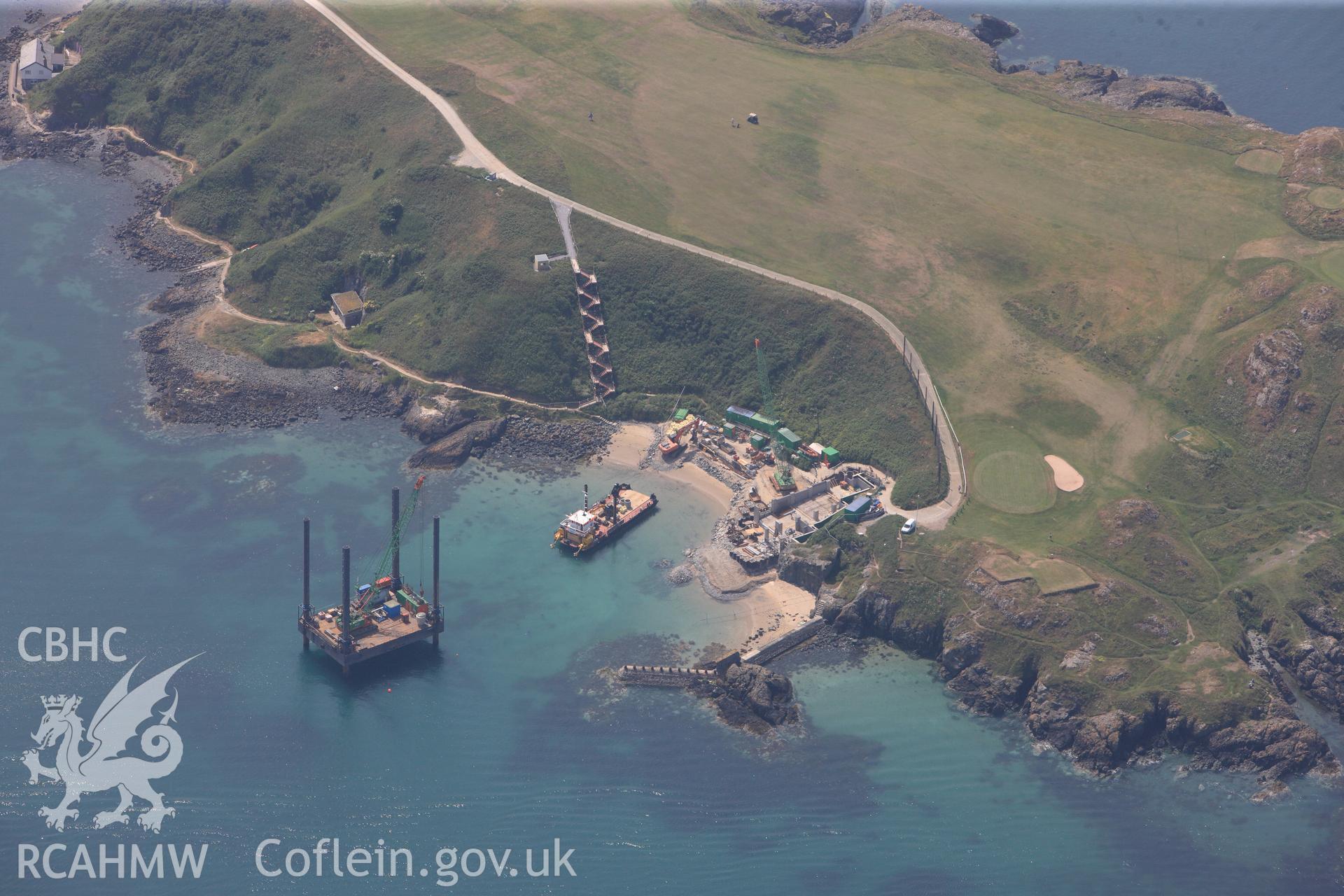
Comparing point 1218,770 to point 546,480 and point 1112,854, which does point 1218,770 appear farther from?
point 546,480

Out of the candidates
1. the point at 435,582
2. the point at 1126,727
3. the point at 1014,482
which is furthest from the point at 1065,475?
the point at 435,582

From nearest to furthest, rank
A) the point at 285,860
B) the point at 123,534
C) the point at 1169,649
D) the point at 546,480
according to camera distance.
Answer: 1. the point at 285,860
2. the point at 1169,649
3. the point at 123,534
4. the point at 546,480

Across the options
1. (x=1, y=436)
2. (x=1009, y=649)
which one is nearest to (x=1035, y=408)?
(x=1009, y=649)

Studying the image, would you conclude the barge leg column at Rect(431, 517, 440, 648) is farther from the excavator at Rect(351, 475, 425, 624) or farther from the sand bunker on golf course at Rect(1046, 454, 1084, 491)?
the sand bunker on golf course at Rect(1046, 454, 1084, 491)

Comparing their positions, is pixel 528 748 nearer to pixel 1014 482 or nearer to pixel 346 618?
pixel 346 618

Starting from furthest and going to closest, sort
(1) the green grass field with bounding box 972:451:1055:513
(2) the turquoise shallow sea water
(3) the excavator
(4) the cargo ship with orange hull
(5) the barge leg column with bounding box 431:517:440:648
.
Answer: (1) the green grass field with bounding box 972:451:1055:513
(4) the cargo ship with orange hull
(3) the excavator
(5) the barge leg column with bounding box 431:517:440:648
(2) the turquoise shallow sea water

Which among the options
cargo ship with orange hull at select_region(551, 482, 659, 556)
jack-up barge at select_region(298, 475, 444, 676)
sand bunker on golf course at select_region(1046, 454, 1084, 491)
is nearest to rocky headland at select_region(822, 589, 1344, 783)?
sand bunker on golf course at select_region(1046, 454, 1084, 491)

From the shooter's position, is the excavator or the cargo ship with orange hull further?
the cargo ship with orange hull
